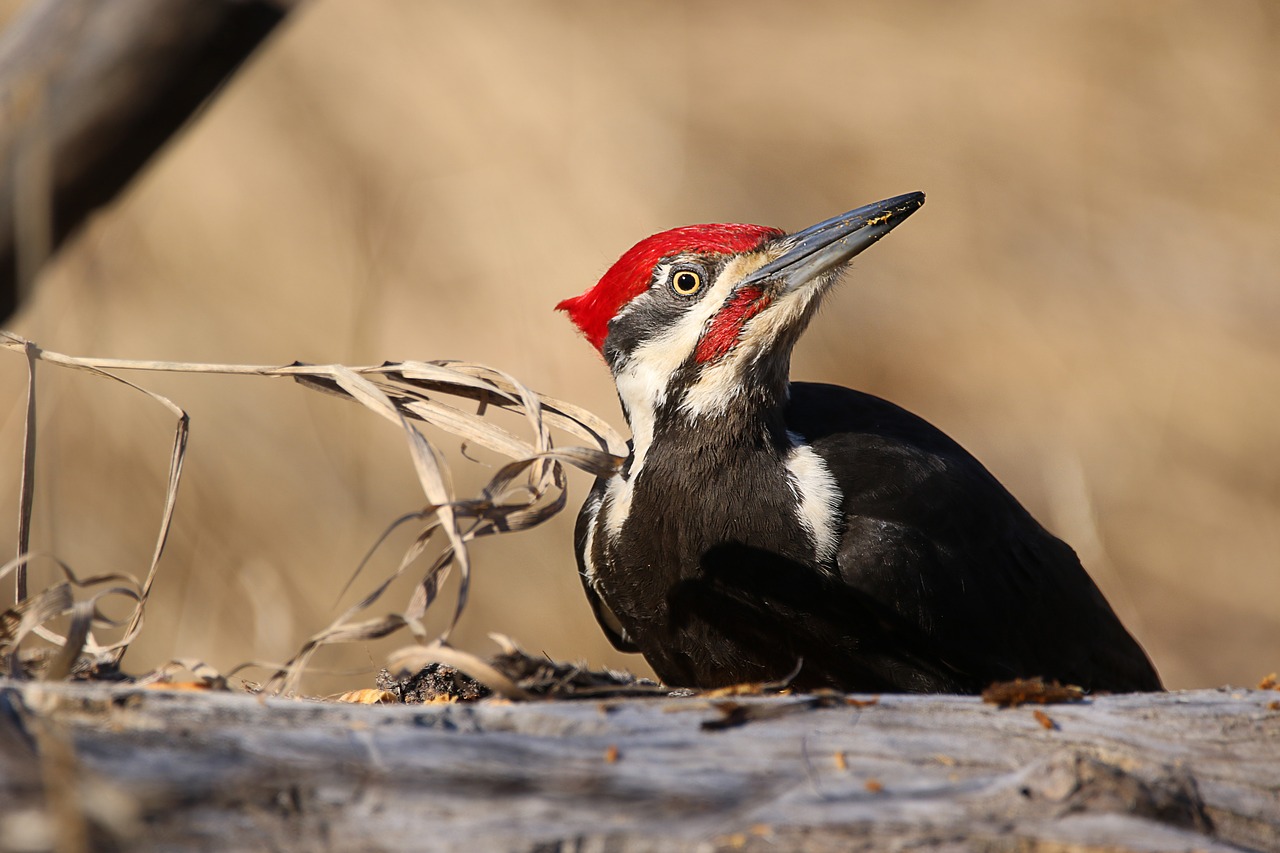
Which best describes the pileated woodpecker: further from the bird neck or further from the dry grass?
the dry grass

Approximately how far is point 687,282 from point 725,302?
14 centimetres

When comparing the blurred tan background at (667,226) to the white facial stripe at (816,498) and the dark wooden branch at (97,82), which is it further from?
the dark wooden branch at (97,82)

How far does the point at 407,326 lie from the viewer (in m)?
6.30

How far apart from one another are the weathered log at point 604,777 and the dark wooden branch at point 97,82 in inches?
35.3

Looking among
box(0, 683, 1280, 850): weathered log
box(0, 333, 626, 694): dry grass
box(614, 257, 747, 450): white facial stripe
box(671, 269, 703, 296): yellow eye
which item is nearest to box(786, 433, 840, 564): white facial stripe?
box(614, 257, 747, 450): white facial stripe

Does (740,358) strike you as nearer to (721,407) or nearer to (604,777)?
(721,407)

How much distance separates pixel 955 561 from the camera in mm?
3104

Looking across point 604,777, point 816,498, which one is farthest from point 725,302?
point 604,777

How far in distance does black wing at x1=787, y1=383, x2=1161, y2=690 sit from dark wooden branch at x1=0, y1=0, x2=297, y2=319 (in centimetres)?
164

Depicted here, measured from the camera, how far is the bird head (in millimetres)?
3160

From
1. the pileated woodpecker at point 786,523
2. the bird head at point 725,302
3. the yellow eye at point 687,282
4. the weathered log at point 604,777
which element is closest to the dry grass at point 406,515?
the weathered log at point 604,777

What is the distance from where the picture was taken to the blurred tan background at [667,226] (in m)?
5.79

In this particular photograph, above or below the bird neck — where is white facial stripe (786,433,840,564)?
below

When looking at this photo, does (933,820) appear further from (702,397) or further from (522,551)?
(522,551)
